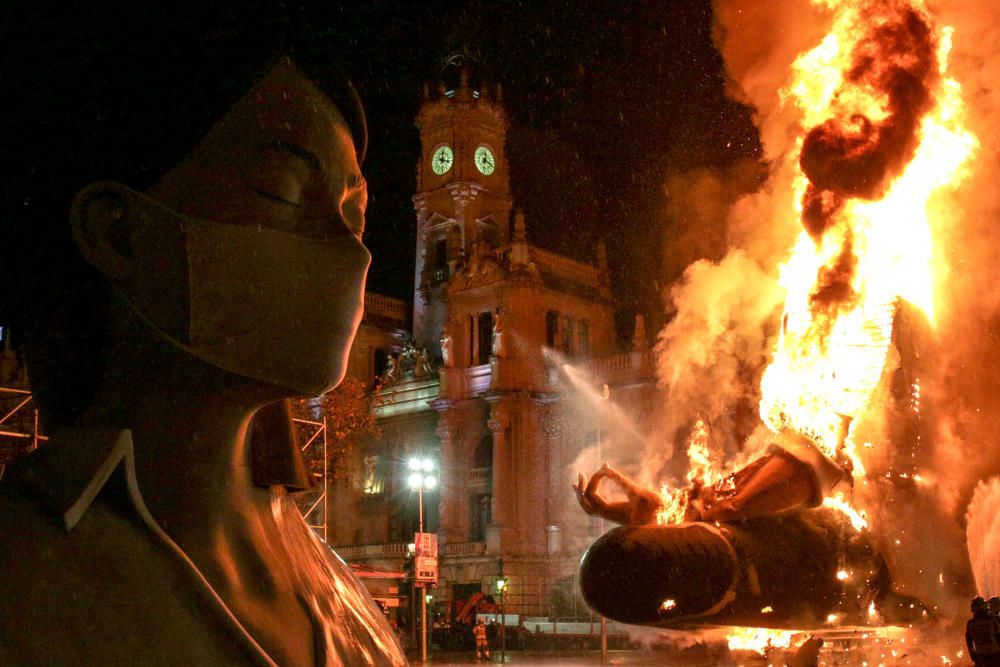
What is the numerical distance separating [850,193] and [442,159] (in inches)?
1732

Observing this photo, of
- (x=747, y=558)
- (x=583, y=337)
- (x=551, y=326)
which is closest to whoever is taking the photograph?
(x=747, y=558)

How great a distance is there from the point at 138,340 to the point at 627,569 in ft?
26.6

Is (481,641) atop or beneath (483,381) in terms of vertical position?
beneath

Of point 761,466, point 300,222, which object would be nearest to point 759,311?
point 761,466

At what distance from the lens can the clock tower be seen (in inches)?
2237

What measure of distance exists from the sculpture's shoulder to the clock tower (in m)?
53.3

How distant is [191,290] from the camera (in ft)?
6.95

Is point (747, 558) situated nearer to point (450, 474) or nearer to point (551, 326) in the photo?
point (450, 474)

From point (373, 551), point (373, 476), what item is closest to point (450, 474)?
point (373, 551)

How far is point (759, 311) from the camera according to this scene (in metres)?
35.2

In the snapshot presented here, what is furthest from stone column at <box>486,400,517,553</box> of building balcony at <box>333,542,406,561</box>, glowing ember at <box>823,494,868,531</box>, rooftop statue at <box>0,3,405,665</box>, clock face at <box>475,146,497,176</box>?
rooftop statue at <box>0,3,405,665</box>

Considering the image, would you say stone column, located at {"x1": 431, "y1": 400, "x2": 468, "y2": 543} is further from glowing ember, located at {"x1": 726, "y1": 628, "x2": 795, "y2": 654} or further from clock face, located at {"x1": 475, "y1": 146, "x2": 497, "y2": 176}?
glowing ember, located at {"x1": 726, "y1": 628, "x2": 795, "y2": 654}

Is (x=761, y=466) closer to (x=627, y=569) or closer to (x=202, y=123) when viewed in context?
(x=627, y=569)

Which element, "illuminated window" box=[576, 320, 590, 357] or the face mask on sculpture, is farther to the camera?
"illuminated window" box=[576, 320, 590, 357]
